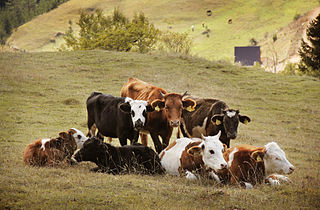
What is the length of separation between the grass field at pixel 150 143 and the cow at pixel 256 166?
0.28 metres

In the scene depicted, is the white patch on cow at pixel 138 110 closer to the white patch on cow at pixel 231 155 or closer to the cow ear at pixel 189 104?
the cow ear at pixel 189 104

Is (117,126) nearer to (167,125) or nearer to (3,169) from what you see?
(167,125)

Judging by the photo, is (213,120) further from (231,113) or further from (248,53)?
(248,53)

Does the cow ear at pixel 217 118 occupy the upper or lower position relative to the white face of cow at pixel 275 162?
upper

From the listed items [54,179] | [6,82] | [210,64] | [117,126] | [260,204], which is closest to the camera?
[260,204]

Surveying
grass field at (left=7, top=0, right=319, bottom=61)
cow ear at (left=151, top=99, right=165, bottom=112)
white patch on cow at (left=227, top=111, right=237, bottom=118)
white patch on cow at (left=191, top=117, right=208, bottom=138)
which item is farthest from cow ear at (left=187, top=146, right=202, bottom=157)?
grass field at (left=7, top=0, right=319, bottom=61)

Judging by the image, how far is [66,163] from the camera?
817cm

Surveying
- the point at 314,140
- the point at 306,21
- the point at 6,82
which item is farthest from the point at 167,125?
the point at 306,21

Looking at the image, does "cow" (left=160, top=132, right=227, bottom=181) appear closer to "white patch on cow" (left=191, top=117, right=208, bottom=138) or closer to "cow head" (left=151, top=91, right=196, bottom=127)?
"cow head" (left=151, top=91, right=196, bottom=127)

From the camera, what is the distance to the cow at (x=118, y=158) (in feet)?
26.0

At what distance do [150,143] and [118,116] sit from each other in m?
3.53

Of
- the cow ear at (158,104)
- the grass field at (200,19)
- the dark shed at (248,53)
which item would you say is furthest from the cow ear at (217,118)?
the dark shed at (248,53)

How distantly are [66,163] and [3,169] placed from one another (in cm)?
129

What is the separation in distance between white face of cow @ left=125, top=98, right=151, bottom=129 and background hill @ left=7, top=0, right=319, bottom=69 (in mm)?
63309
